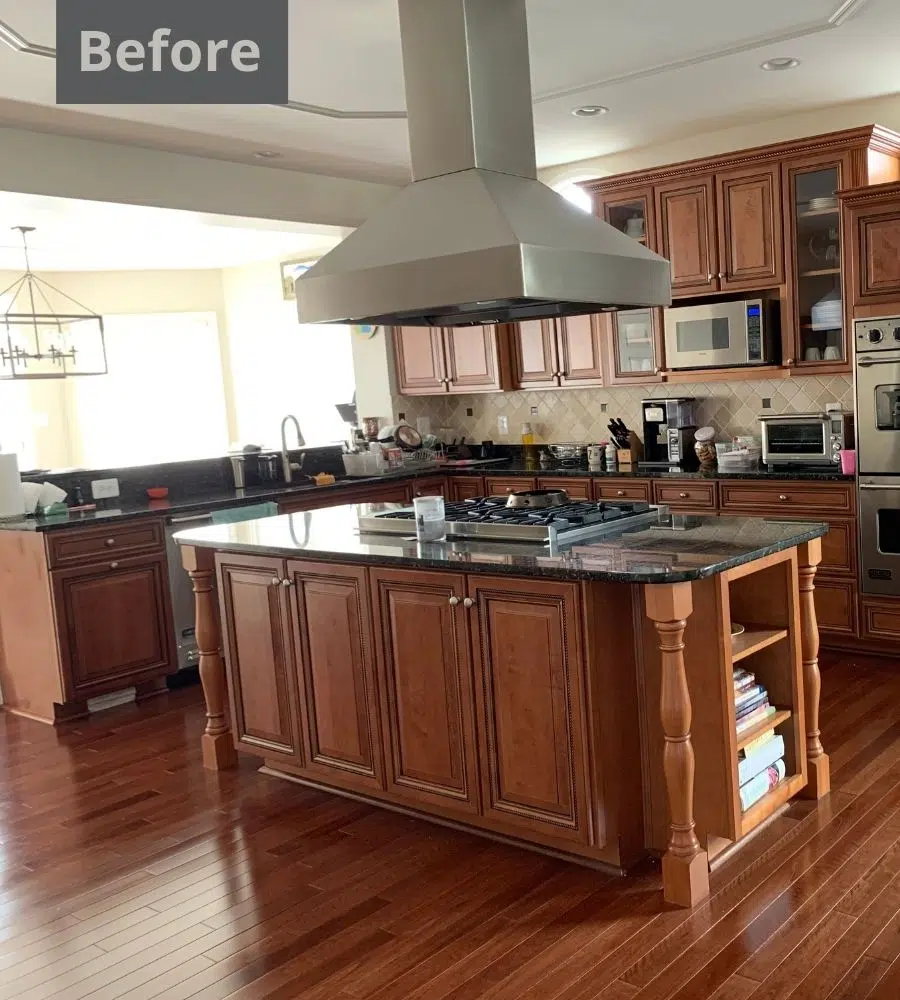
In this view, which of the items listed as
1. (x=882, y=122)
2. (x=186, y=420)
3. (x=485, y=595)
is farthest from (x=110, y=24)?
(x=186, y=420)

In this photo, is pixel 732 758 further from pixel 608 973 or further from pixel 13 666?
pixel 13 666

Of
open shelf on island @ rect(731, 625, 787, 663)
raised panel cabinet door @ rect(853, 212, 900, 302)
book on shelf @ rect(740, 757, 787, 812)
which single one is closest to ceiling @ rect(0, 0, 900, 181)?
raised panel cabinet door @ rect(853, 212, 900, 302)

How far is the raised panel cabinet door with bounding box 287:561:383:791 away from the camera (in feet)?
11.2

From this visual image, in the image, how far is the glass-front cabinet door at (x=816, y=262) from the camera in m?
5.03

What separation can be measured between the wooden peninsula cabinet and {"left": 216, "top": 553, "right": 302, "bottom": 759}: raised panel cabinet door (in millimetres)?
1292

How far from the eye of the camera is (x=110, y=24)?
6.45 ft

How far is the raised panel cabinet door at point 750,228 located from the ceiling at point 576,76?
36cm

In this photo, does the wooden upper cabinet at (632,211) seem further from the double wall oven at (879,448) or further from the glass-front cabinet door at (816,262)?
the double wall oven at (879,448)

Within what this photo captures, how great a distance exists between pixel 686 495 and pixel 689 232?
54.6 inches

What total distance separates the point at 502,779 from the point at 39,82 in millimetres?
3193

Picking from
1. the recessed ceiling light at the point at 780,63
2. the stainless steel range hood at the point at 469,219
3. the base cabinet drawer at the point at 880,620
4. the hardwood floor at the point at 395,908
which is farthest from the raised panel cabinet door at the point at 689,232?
the hardwood floor at the point at 395,908

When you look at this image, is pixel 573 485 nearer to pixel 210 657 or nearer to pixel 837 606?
pixel 837 606

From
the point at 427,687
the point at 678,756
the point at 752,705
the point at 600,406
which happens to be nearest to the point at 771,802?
the point at 752,705

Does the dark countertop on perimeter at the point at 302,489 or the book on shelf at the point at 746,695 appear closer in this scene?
the book on shelf at the point at 746,695
